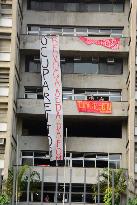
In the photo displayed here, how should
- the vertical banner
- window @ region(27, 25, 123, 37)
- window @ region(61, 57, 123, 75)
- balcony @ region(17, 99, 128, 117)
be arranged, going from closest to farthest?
1. the vertical banner
2. balcony @ region(17, 99, 128, 117)
3. window @ region(61, 57, 123, 75)
4. window @ region(27, 25, 123, 37)

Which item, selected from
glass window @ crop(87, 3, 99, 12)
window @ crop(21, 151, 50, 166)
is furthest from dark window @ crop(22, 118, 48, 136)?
glass window @ crop(87, 3, 99, 12)

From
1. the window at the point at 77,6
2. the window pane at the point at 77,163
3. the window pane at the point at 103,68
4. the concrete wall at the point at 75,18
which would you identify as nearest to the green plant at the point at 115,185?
the window pane at the point at 77,163

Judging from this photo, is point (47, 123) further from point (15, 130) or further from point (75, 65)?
point (75, 65)

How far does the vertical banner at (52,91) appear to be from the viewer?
3759cm

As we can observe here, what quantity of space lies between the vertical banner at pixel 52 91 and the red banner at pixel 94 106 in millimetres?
1598

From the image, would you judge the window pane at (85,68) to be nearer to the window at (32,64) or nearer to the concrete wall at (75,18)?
the window at (32,64)

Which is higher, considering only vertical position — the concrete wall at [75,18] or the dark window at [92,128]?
the concrete wall at [75,18]

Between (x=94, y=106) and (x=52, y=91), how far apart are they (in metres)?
3.19

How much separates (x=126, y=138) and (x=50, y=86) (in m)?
6.56

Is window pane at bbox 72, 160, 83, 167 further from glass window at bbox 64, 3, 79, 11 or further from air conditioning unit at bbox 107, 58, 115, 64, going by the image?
glass window at bbox 64, 3, 79, 11

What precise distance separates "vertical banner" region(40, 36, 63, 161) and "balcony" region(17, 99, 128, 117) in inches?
42.7

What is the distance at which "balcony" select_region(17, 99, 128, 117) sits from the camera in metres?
38.8

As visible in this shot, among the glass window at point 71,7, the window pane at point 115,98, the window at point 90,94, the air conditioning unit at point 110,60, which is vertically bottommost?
the window pane at point 115,98

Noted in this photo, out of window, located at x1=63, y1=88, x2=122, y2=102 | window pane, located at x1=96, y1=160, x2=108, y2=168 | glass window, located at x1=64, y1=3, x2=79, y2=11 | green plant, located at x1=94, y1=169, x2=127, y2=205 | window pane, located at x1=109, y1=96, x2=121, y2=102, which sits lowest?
green plant, located at x1=94, y1=169, x2=127, y2=205
